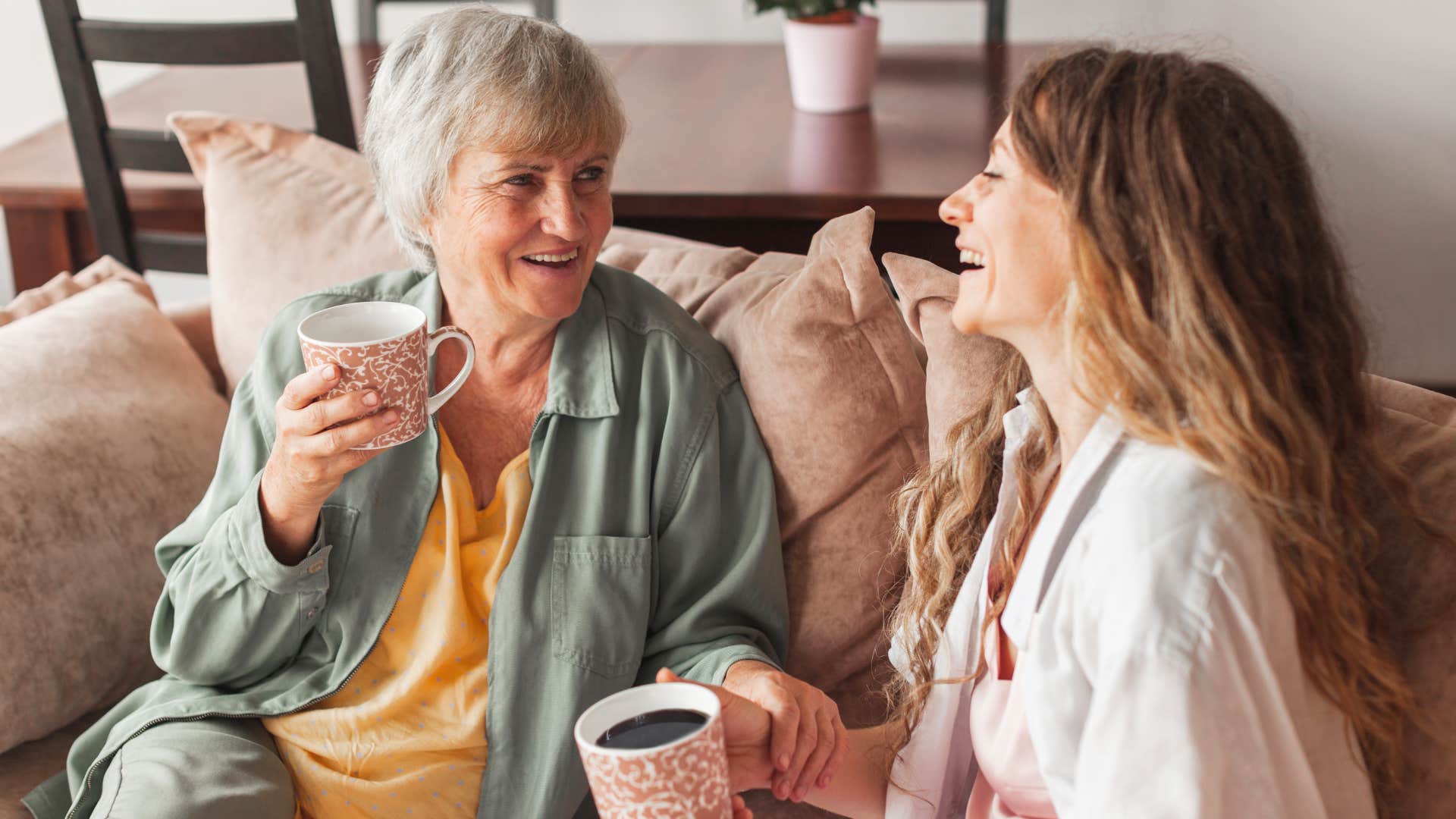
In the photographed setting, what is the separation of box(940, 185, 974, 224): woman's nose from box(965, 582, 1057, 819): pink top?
367 millimetres

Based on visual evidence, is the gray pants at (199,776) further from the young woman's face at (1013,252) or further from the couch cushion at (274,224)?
the young woman's face at (1013,252)

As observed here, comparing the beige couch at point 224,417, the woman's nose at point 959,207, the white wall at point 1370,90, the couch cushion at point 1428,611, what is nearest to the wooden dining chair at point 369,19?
the white wall at point 1370,90

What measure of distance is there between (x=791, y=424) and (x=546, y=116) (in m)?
0.43

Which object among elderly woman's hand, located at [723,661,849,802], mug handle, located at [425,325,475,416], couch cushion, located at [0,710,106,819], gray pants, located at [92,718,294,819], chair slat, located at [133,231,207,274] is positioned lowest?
couch cushion, located at [0,710,106,819]

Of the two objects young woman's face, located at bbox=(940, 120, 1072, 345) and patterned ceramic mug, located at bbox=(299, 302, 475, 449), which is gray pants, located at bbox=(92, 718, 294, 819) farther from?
young woman's face, located at bbox=(940, 120, 1072, 345)

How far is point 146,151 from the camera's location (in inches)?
91.6

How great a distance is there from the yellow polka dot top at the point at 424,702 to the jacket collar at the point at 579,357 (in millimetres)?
85

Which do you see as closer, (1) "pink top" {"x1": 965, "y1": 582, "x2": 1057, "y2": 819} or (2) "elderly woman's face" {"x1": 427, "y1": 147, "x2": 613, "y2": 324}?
(1) "pink top" {"x1": 965, "y1": 582, "x2": 1057, "y2": 819}

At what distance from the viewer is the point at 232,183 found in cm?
188

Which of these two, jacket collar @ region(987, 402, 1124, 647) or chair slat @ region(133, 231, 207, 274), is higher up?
jacket collar @ region(987, 402, 1124, 647)

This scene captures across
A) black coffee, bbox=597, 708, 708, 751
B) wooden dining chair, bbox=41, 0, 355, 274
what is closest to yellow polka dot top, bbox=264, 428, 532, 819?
black coffee, bbox=597, 708, 708, 751

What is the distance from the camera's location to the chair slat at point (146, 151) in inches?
90.9

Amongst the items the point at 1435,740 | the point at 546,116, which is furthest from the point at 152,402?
the point at 1435,740

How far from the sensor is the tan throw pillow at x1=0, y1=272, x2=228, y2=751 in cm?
150
